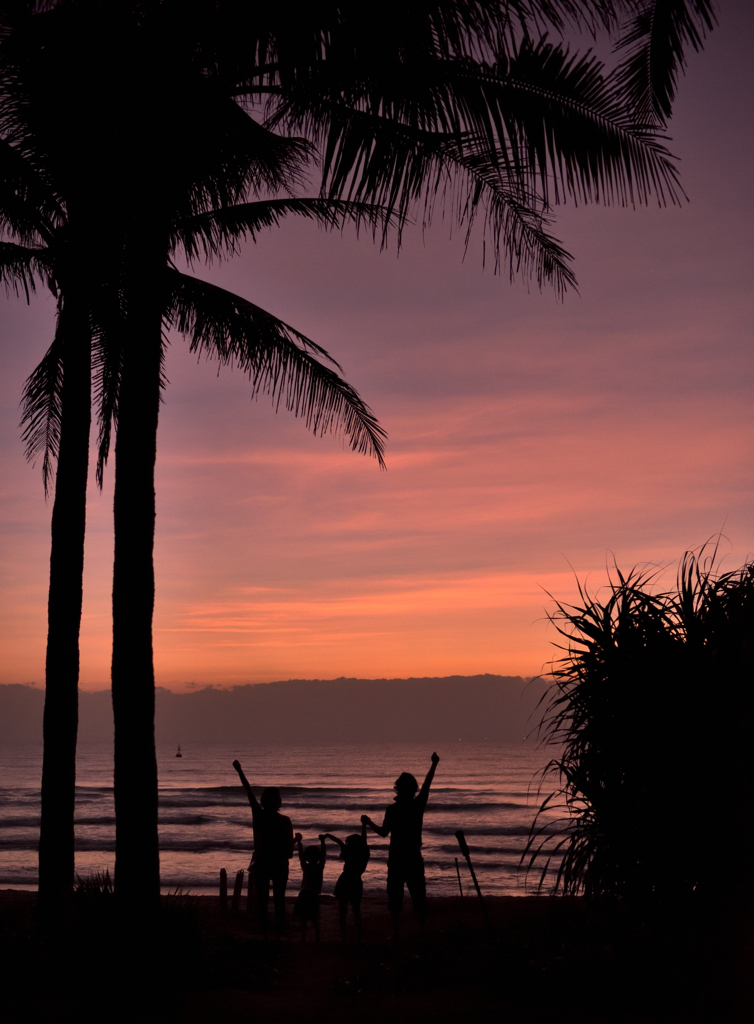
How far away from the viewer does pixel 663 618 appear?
25.3ft

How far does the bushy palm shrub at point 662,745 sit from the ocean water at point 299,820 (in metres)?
5.75

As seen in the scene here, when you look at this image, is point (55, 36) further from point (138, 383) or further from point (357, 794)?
A: point (357, 794)

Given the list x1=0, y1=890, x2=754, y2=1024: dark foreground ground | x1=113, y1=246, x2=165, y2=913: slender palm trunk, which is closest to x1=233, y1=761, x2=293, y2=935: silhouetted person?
x1=0, y1=890, x2=754, y2=1024: dark foreground ground

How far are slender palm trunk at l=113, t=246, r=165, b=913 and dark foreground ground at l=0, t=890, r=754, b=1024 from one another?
0.46 m

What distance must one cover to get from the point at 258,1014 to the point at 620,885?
3189mm

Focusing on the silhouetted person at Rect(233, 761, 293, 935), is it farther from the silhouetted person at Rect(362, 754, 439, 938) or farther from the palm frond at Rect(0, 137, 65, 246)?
the palm frond at Rect(0, 137, 65, 246)

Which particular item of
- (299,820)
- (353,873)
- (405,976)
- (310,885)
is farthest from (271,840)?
(299,820)

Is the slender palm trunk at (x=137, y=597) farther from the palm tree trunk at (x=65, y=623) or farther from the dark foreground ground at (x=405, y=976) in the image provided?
the palm tree trunk at (x=65, y=623)

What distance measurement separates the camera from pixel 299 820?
41.8 metres

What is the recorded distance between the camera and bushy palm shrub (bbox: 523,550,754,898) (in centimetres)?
682

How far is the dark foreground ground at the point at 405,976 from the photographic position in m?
5.27

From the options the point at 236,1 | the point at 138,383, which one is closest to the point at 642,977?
the point at 138,383

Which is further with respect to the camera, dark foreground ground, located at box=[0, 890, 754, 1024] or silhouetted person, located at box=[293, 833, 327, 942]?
silhouetted person, located at box=[293, 833, 327, 942]

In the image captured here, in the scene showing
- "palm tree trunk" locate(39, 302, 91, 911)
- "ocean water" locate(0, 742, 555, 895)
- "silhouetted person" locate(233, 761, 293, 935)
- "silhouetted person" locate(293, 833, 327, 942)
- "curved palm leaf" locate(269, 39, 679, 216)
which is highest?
"curved palm leaf" locate(269, 39, 679, 216)
